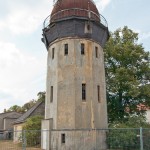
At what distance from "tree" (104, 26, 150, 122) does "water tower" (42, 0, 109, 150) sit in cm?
564

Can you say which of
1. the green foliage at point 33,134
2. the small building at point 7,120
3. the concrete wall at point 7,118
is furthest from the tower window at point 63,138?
the concrete wall at point 7,118

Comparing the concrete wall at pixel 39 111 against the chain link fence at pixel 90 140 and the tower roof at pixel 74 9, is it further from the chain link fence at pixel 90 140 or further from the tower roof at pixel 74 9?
the tower roof at pixel 74 9

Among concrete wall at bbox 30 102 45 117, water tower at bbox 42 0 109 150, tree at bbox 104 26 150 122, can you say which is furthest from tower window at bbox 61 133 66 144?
concrete wall at bbox 30 102 45 117

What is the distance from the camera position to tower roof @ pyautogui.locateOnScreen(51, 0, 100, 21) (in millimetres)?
26672

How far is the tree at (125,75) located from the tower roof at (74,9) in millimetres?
7019

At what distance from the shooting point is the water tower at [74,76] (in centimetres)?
2380

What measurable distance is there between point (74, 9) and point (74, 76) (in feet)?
23.3

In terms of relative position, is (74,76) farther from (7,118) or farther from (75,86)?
(7,118)

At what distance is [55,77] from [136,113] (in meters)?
13.2

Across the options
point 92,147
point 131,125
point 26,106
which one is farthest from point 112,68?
point 26,106

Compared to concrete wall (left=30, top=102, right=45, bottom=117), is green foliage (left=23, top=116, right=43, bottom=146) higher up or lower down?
lower down

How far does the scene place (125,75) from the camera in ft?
103

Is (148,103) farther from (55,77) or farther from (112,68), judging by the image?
(55,77)

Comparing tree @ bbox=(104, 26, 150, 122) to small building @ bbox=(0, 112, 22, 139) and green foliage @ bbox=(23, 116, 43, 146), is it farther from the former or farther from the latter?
small building @ bbox=(0, 112, 22, 139)
